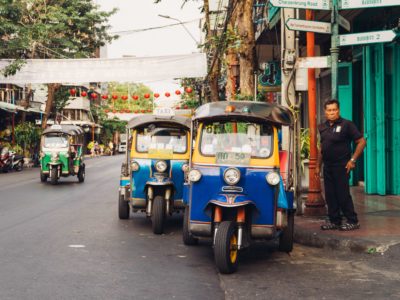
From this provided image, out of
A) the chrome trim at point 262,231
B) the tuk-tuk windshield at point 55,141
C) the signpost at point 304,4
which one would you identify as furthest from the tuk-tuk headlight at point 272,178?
the tuk-tuk windshield at point 55,141

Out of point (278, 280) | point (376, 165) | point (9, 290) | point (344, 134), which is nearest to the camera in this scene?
point (9, 290)

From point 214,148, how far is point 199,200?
2.37ft

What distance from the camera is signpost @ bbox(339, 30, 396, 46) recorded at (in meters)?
8.62

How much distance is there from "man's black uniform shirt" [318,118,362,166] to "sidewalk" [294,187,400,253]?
3.38ft

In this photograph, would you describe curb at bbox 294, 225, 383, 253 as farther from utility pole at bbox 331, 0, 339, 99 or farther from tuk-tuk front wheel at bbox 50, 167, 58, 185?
tuk-tuk front wheel at bbox 50, 167, 58, 185

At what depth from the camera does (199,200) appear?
7090mm

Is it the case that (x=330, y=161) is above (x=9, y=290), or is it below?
above

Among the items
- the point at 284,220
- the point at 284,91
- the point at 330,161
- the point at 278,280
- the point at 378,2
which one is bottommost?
the point at 278,280

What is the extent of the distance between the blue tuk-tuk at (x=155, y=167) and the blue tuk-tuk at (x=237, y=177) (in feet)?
7.81

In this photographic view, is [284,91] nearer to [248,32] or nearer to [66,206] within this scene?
[248,32]

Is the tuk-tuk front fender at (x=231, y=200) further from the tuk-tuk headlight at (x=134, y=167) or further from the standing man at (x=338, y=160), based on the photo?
the tuk-tuk headlight at (x=134, y=167)

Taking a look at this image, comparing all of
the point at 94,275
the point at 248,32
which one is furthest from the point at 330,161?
the point at 248,32

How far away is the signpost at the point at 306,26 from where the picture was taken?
900cm

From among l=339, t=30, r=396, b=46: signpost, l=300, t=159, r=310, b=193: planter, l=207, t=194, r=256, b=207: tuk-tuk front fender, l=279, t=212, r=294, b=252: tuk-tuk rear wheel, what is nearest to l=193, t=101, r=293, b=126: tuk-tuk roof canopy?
l=207, t=194, r=256, b=207: tuk-tuk front fender
